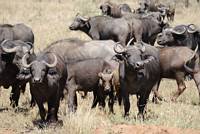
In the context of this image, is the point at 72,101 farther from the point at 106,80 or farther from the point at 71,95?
the point at 106,80

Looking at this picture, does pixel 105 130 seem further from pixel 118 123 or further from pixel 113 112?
pixel 113 112

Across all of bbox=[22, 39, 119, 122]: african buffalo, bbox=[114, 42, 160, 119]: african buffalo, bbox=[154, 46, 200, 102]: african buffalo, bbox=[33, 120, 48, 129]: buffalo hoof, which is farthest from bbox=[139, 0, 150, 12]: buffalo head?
bbox=[33, 120, 48, 129]: buffalo hoof

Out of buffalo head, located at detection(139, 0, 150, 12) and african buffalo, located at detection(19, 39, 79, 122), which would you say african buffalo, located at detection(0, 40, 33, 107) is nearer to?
african buffalo, located at detection(19, 39, 79, 122)

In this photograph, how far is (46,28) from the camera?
81.7 ft

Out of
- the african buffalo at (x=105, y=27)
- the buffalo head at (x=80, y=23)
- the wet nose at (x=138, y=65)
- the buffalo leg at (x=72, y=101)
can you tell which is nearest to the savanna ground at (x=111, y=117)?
the buffalo leg at (x=72, y=101)

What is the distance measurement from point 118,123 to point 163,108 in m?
2.31

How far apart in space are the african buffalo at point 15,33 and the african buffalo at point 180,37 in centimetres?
439

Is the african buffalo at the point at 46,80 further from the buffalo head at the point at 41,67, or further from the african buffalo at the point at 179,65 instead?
the african buffalo at the point at 179,65

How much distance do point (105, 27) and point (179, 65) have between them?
17.6 feet

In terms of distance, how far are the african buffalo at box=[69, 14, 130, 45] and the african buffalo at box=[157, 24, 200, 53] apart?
1.44 m

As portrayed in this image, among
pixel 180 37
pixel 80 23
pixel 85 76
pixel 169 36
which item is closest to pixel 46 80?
pixel 85 76

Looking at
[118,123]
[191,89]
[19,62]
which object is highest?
[19,62]

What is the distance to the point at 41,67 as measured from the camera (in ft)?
32.7

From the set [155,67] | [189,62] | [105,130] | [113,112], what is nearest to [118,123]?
[105,130]
